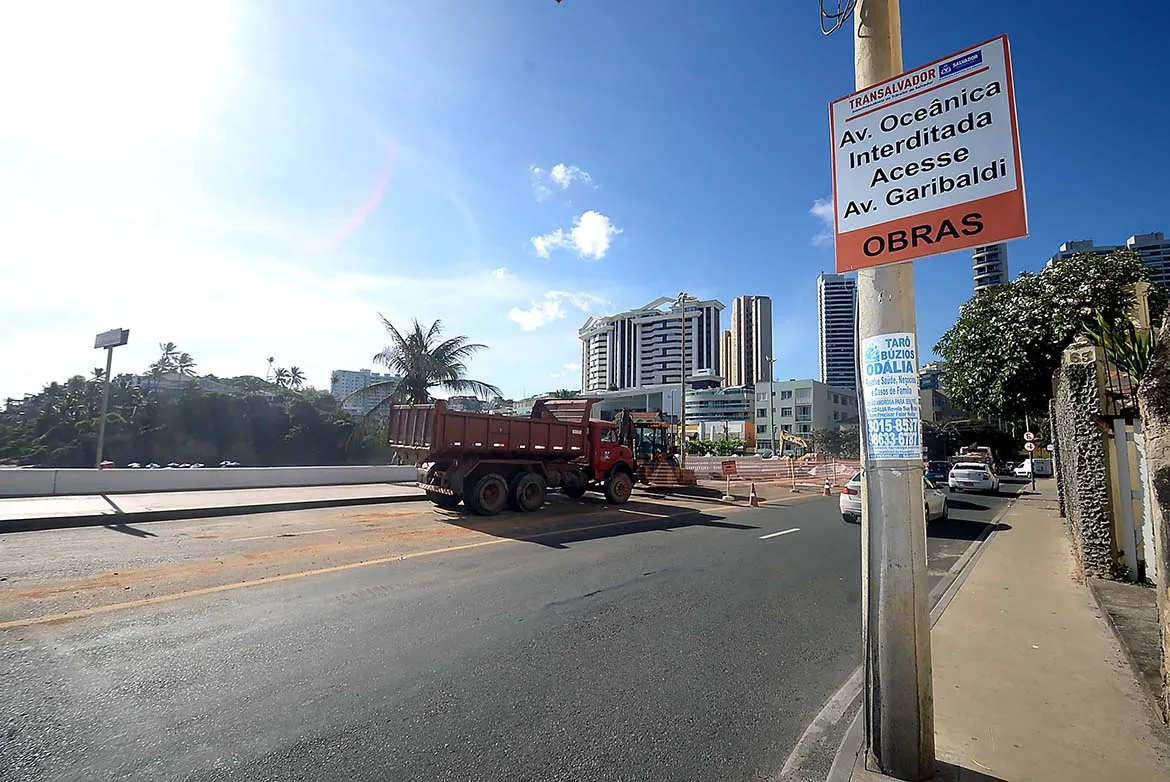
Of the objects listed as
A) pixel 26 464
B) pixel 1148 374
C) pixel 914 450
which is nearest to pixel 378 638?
pixel 914 450

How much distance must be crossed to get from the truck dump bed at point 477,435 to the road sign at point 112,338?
8212 mm

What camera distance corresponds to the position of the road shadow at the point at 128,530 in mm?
9945

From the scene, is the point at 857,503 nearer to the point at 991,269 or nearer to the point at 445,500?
the point at 445,500

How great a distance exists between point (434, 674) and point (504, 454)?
9.91 m

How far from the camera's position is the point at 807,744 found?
3.55 meters

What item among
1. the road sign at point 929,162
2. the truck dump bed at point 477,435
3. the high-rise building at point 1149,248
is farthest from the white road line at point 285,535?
the high-rise building at point 1149,248

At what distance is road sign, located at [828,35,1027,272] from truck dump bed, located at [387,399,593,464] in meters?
10.8

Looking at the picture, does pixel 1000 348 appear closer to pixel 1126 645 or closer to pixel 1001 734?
pixel 1126 645

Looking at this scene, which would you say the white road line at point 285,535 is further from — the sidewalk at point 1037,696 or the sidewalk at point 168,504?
the sidewalk at point 1037,696

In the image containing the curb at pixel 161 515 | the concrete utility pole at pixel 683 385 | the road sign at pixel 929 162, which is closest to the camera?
the road sign at pixel 929 162

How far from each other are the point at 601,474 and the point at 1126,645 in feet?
41.0

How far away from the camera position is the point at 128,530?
10352mm

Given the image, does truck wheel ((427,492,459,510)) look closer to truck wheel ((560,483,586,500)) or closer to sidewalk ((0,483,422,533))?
sidewalk ((0,483,422,533))

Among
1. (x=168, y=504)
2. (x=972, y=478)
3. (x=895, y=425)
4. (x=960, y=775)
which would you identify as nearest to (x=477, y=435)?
(x=168, y=504)
